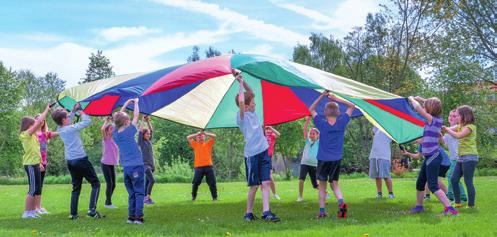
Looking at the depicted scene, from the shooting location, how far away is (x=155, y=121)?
4134cm

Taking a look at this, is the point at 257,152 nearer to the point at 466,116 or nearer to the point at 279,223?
the point at 279,223

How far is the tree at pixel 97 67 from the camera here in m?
51.1

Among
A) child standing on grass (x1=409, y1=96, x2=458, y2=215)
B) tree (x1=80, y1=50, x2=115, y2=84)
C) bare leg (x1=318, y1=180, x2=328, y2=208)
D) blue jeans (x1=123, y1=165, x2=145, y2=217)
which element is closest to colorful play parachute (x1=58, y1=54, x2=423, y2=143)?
child standing on grass (x1=409, y1=96, x2=458, y2=215)

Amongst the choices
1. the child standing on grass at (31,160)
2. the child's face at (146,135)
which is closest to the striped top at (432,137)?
the child's face at (146,135)

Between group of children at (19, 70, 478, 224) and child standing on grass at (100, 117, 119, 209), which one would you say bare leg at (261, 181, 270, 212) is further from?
child standing on grass at (100, 117, 119, 209)

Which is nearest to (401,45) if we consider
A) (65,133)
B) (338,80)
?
(338,80)

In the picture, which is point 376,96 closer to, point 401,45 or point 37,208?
point 37,208

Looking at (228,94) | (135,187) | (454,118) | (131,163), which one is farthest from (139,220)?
(454,118)

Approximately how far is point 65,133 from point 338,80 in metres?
3.93

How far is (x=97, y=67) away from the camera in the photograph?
5134 centimetres

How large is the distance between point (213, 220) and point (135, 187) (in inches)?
42.6

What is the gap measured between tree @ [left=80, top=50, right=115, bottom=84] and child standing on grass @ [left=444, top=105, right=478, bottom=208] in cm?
4754

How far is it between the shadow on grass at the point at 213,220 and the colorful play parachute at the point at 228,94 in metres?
1.52

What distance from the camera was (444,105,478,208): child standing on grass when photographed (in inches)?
263
